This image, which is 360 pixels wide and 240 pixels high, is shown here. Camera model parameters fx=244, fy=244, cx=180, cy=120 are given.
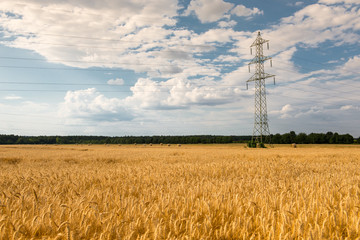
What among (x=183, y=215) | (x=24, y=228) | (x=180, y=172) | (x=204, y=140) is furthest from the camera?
(x=204, y=140)

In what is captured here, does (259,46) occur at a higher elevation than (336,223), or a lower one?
higher

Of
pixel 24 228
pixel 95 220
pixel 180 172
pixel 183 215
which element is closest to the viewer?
pixel 24 228

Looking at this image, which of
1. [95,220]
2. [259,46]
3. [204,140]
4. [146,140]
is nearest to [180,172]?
[95,220]

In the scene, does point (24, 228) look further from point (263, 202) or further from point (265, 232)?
point (263, 202)

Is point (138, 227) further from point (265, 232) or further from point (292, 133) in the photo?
point (292, 133)

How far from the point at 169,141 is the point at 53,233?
106938 millimetres

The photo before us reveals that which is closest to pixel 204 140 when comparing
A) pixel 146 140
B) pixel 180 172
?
pixel 146 140

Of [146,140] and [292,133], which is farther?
[146,140]

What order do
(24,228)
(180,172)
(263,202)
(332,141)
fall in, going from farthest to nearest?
(332,141)
(180,172)
(263,202)
(24,228)

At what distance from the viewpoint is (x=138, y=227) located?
2.58 meters

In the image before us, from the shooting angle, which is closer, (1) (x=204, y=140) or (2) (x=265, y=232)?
(2) (x=265, y=232)

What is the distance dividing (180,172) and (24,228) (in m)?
5.67

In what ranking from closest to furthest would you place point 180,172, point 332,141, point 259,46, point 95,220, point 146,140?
point 95,220, point 180,172, point 259,46, point 332,141, point 146,140

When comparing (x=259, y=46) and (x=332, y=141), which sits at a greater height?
(x=259, y=46)
